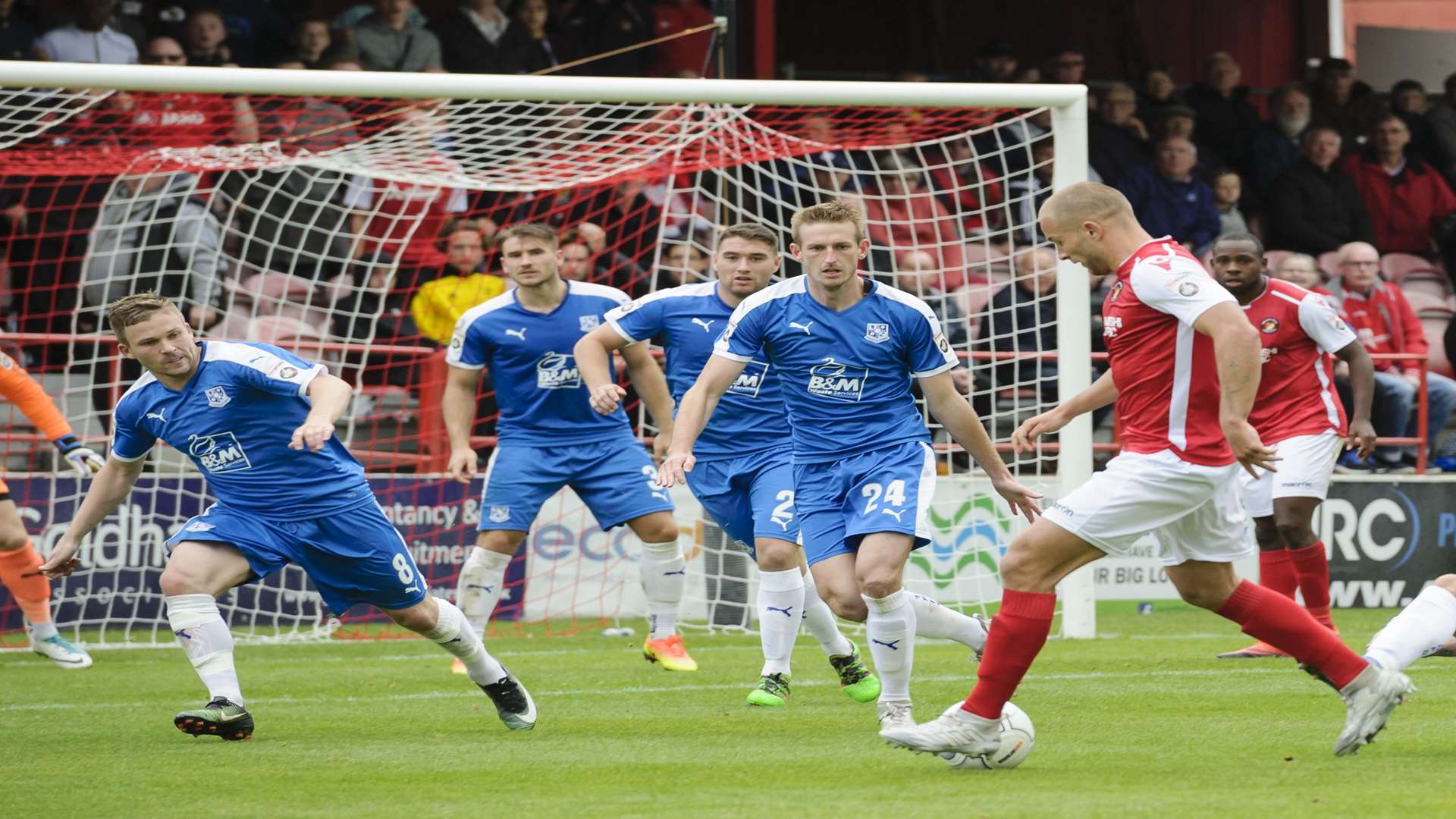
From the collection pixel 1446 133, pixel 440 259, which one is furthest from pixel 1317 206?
pixel 440 259

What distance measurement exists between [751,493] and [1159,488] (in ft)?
9.55

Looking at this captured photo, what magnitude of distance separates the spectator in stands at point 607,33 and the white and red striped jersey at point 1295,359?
717 centimetres

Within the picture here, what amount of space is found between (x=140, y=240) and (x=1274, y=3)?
41.1 feet

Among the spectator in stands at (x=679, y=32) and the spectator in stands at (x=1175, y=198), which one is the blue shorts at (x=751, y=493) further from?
the spectator in stands at (x=679, y=32)

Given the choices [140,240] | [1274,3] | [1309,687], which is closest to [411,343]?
[140,240]

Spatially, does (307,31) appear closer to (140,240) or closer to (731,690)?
(140,240)

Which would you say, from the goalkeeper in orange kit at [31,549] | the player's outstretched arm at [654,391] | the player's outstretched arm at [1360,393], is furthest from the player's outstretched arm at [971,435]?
the goalkeeper in orange kit at [31,549]

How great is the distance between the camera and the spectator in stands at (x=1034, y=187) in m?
11.8

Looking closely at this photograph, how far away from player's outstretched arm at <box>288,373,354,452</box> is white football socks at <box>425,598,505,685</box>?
2.81 feet

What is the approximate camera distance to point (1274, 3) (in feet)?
65.9

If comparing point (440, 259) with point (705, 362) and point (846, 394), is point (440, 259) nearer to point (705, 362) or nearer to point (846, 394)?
point (705, 362)

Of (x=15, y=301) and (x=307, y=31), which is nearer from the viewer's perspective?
(x=15, y=301)

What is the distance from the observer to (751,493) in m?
8.30

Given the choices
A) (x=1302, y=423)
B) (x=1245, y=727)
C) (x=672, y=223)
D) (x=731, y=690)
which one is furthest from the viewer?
(x=672, y=223)
